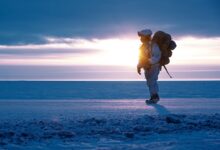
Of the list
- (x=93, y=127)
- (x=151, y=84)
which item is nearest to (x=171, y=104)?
(x=151, y=84)

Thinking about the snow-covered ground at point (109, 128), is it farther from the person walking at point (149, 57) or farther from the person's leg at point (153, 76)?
the person walking at point (149, 57)

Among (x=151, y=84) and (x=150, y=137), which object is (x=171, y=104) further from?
(x=150, y=137)

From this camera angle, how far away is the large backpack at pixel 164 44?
14.2 meters

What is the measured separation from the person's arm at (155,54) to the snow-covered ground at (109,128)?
1.13 meters

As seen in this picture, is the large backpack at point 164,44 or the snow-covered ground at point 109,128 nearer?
the snow-covered ground at point 109,128

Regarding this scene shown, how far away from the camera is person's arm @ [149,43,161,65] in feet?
46.5

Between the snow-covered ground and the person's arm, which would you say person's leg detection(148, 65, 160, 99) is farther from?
the snow-covered ground

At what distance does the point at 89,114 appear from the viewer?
1260 centimetres

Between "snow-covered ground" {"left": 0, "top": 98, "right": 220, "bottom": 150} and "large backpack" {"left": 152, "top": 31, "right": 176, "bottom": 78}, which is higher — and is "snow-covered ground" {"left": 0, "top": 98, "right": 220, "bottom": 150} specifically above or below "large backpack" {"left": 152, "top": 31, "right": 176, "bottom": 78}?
below

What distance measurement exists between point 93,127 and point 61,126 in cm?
58

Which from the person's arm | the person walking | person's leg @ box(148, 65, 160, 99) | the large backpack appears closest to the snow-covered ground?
person's leg @ box(148, 65, 160, 99)

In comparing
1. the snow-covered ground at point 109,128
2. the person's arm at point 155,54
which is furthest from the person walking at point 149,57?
the snow-covered ground at point 109,128

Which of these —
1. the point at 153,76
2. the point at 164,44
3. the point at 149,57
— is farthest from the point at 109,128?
the point at 164,44

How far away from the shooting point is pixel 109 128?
10.5 metres
